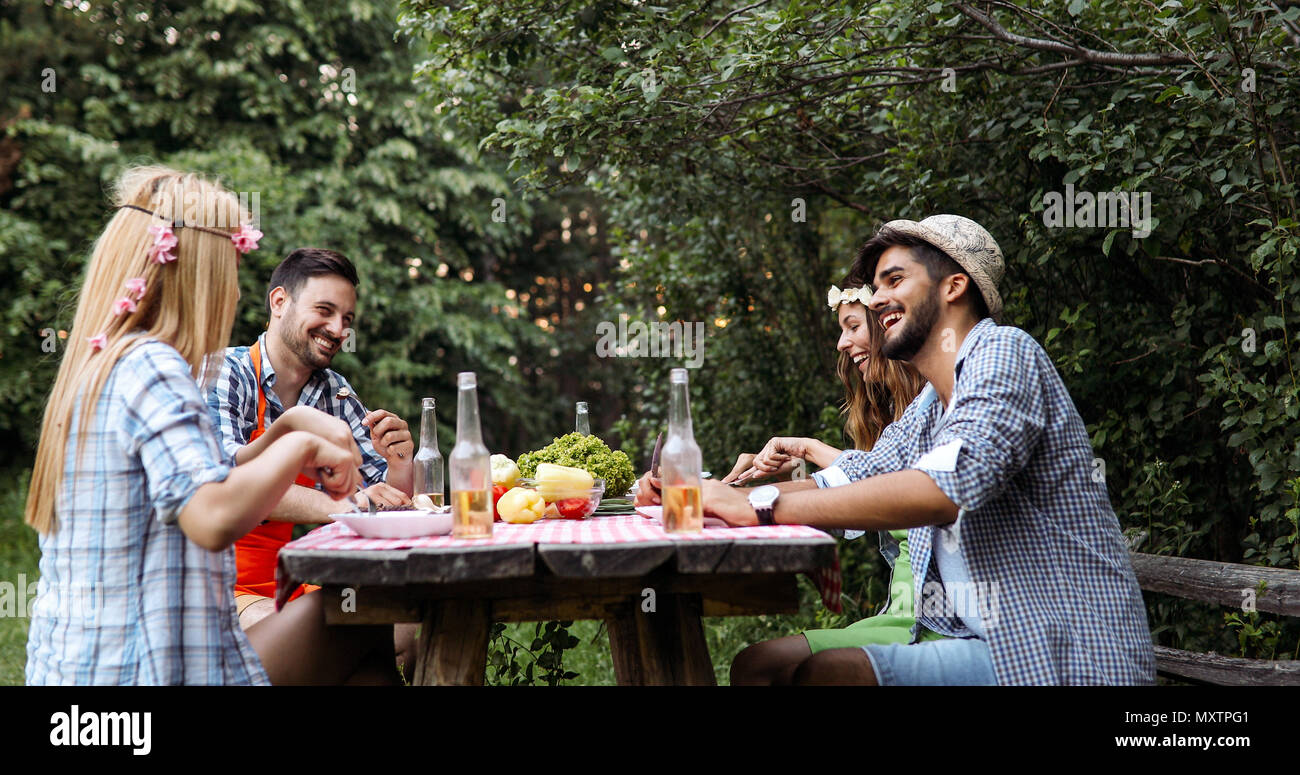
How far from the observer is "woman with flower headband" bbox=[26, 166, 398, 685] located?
201 cm

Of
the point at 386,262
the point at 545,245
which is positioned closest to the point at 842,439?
the point at 386,262

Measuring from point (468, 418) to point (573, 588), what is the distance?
45cm

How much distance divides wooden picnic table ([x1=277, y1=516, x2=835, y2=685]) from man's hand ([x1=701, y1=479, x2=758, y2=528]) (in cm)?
10

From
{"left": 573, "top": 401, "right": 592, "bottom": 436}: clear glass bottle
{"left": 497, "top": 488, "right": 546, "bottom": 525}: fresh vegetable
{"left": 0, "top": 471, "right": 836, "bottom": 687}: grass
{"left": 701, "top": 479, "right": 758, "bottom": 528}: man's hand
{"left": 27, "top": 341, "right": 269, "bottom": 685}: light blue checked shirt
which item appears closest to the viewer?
{"left": 27, "top": 341, "right": 269, "bottom": 685}: light blue checked shirt

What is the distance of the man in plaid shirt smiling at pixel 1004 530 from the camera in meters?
2.27

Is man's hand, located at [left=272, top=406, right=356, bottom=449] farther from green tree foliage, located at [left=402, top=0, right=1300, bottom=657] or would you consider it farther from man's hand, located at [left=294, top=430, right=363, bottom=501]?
green tree foliage, located at [left=402, top=0, right=1300, bottom=657]

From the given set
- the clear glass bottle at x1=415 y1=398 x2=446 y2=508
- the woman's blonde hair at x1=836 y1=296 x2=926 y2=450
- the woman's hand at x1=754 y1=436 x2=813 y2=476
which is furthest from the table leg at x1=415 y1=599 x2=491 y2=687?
the woman's blonde hair at x1=836 y1=296 x2=926 y2=450

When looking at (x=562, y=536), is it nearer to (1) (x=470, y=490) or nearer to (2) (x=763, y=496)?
(1) (x=470, y=490)
